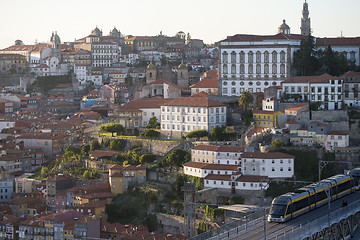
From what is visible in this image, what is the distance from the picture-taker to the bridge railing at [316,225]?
32.6 metres

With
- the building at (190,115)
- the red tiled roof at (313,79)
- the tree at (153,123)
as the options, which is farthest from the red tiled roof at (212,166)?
the red tiled roof at (313,79)

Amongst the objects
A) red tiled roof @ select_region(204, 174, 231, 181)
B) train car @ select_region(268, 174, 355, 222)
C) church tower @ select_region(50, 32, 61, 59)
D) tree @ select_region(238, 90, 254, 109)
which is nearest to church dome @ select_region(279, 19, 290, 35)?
tree @ select_region(238, 90, 254, 109)

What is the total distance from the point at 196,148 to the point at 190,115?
6.50 metres

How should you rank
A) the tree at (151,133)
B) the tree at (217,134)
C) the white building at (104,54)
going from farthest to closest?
1. the white building at (104,54)
2. the tree at (151,133)
3. the tree at (217,134)

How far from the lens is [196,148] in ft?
185

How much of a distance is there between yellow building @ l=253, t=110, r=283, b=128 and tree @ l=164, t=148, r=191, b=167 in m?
6.52

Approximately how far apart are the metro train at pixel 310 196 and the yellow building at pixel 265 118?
15261 millimetres

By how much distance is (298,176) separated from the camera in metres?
51.5

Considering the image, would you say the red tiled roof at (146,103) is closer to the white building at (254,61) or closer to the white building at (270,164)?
the white building at (254,61)

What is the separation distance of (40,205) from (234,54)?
22358mm

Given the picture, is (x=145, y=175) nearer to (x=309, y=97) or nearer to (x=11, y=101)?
(x=309, y=97)

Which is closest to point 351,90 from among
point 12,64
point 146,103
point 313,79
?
point 313,79

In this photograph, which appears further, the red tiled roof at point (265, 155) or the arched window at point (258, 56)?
the arched window at point (258, 56)

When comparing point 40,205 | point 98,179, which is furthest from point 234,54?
point 40,205
